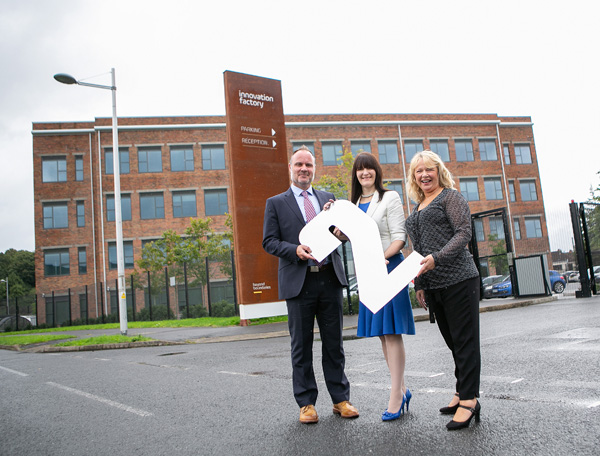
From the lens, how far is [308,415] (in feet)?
11.6

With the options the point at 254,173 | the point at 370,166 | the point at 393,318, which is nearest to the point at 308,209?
the point at 370,166

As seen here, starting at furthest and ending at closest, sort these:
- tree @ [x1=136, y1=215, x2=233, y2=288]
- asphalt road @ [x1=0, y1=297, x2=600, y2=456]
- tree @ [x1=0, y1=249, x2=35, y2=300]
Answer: tree @ [x1=0, y1=249, x2=35, y2=300], tree @ [x1=136, y1=215, x2=233, y2=288], asphalt road @ [x1=0, y1=297, x2=600, y2=456]

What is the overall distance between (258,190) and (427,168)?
1250 cm

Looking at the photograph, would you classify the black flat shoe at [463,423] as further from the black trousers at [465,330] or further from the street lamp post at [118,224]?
the street lamp post at [118,224]

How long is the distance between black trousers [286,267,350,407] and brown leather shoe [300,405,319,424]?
0.10m

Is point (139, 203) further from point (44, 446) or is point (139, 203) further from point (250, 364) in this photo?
point (44, 446)

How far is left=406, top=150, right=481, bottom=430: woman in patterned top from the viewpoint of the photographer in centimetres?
321

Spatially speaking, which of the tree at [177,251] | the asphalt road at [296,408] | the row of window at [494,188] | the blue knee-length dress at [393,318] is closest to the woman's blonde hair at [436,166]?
the blue knee-length dress at [393,318]

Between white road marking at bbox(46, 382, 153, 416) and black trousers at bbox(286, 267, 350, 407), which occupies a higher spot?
black trousers at bbox(286, 267, 350, 407)

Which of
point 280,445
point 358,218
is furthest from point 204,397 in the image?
point 358,218

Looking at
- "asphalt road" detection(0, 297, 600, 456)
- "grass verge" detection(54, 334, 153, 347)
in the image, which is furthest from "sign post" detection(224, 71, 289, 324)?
"asphalt road" detection(0, 297, 600, 456)

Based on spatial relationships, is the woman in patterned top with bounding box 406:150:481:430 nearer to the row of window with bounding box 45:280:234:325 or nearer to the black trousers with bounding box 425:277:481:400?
the black trousers with bounding box 425:277:481:400

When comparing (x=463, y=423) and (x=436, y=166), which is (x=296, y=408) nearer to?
(x=463, y=423)

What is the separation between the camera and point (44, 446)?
343 centimetres
